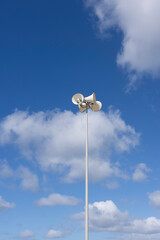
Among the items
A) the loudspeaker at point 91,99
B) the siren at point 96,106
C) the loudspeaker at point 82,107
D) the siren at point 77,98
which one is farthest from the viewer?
the siren at point 96,106

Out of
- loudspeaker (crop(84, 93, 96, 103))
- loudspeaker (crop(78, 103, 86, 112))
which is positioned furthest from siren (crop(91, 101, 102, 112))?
loudspeaker (crop(78, 103, 86, 112))

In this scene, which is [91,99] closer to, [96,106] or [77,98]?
[96,106]

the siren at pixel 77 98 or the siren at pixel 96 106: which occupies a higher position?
the siren at pixel 77 98

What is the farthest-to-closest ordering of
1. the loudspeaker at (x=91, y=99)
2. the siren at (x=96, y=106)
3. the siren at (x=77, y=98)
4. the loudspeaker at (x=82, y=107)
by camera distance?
1. the siren at (x=96, y=106)
2. the siren at (x=77, y=98)
3. the loudspeaker at (x=82, y=107)
4. the loudspeaker at (x=91, y=99)

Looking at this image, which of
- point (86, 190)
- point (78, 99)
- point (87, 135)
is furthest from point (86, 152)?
point (78, 99)

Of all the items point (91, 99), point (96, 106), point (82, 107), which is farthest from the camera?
point (96, 106)

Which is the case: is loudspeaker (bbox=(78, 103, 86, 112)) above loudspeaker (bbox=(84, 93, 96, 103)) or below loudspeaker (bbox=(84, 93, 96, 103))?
below

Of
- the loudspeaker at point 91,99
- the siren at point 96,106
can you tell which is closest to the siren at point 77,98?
the loudspeaker at point 91,99

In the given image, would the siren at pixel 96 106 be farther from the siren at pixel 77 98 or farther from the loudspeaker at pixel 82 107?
the siren at pixel 77 98

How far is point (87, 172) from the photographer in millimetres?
30953

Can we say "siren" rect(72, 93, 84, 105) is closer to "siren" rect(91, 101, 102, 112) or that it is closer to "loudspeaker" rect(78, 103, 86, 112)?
"loudspeaker" rect(78, 103, 86, 112)

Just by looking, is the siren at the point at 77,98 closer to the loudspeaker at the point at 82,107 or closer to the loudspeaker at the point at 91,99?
the loudspeaker at the point at 82,107

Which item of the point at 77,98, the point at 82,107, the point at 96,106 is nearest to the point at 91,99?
the point at 96,106

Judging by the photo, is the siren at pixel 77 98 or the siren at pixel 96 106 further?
the siren at pixel 96 106
